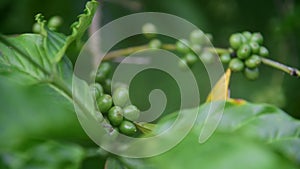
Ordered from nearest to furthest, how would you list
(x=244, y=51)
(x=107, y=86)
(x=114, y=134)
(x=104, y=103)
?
(x=114, y=134) → (x=104, y=103) → (x=107, y=86) → (x=244, y=51)

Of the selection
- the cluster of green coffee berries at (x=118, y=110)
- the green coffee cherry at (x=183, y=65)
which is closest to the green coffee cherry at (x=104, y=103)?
the cluster of green coffee berries at (x=118, y=110)

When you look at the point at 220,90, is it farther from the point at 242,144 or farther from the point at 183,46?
the point at 242,144

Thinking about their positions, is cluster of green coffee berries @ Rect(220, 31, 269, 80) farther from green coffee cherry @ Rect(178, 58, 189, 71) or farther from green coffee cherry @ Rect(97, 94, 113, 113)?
green coffee cherry @ Rect(97, 94, 113, 113)

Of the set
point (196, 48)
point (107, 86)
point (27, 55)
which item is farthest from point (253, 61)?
point (27, 55)

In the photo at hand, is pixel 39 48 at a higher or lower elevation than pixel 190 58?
higher

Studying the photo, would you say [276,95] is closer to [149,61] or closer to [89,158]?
[149,61]

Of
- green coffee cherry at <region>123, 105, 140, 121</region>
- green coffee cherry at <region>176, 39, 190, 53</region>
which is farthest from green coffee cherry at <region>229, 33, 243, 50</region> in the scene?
green coffee cherry at <region>123, 105, 140, 121</region>
